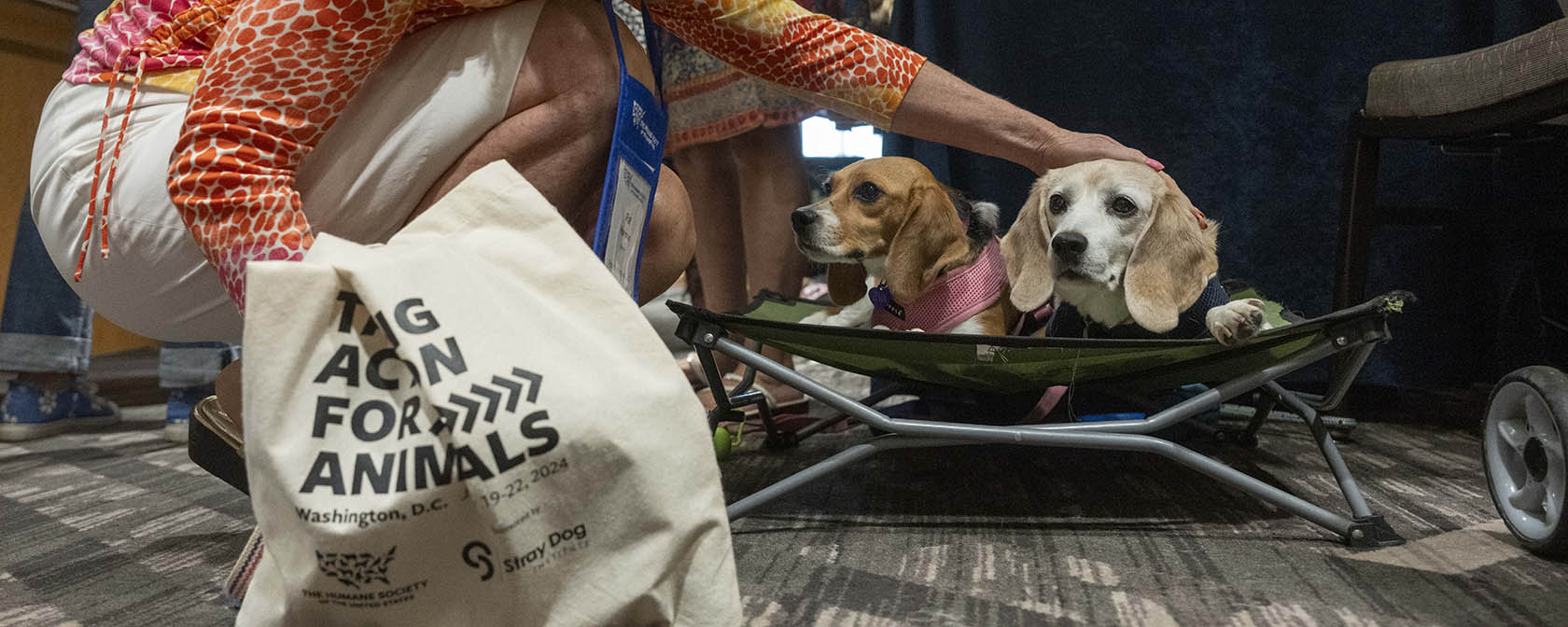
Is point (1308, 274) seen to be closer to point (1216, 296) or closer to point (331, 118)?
point (1216, 296)

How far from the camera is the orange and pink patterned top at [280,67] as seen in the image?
2.74ft

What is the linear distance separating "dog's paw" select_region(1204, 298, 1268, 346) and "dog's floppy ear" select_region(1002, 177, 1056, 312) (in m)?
0.31

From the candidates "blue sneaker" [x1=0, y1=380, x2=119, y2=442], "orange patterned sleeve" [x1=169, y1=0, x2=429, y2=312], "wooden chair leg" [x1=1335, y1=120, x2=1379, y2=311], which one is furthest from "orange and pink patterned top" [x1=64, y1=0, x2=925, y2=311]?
"wooden chair leg" [x1=1335, y1=120, x2=1379, y2=311]

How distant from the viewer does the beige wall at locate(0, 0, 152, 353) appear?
265cm

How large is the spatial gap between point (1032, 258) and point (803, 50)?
63 cm

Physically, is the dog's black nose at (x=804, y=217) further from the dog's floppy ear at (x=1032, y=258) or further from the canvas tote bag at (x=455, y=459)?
the canvas tote bag at (x=455, y=459)

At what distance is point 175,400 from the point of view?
6.67ft

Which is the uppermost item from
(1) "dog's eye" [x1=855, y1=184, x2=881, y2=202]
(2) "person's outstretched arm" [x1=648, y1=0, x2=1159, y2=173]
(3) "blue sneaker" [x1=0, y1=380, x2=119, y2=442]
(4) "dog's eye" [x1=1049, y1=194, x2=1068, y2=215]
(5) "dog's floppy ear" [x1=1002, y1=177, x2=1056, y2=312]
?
(2) "person's outstretched arm" [x1=648, y1=0, x2=1159, y2=173]

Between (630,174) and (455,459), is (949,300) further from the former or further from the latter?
(455,459)

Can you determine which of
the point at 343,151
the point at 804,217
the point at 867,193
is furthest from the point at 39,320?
the point at 867,193

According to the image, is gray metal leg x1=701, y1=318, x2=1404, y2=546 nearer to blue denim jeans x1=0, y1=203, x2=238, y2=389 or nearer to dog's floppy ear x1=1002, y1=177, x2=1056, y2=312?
dog's floppy ear x1=1002, y1=177, x2=1056, y2=312

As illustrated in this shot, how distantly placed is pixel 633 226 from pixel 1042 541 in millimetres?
593

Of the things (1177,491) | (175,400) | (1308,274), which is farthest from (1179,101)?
(175,400)

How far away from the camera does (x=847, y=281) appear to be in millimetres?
1872
